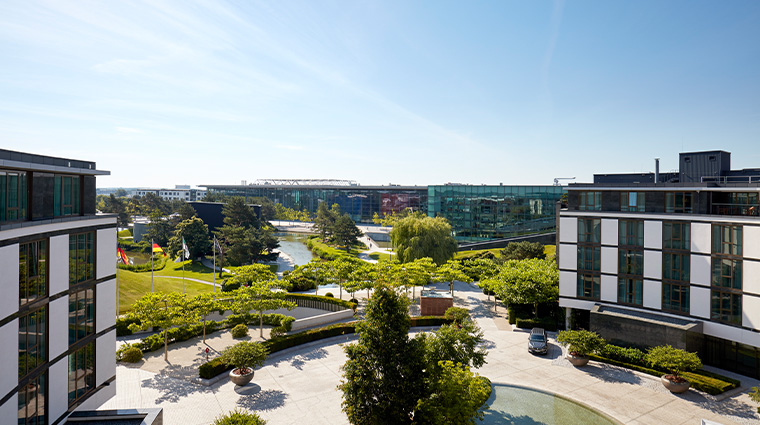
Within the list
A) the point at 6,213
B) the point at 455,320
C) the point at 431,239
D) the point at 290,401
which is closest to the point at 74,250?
the point at 6,213

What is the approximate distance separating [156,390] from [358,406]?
46.1 feet

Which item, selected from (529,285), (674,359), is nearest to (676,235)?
(674,359)

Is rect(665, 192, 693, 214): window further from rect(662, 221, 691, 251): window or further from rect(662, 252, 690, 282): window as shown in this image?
rect(662, 252, 690, 282): window

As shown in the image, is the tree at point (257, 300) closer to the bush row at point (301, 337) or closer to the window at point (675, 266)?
the bush row at point (301, 337)

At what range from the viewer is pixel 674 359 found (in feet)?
80.6

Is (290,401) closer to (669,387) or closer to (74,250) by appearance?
(74,250)

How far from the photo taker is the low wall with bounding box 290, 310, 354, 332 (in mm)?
35938

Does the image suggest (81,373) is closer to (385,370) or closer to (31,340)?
(31,340)

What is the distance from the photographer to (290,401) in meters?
23.2

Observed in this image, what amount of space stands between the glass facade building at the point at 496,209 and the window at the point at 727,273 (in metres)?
49.0

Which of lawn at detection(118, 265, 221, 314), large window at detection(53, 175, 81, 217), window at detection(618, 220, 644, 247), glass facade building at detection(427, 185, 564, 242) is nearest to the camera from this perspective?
large window at detection(53, 175, 81, 217)

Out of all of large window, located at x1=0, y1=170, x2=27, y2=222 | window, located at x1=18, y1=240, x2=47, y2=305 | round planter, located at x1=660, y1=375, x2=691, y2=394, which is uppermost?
large window, located at x1=0, y1=170, x2=27, y2=222

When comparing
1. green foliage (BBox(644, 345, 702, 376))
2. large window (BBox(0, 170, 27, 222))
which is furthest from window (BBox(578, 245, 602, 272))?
large window (BBox(0, 170, 27, 222))

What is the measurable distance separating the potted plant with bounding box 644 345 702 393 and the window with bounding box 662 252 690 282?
18.8 feet
